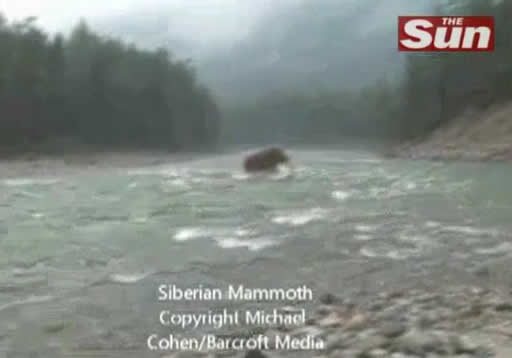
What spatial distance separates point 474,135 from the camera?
38031 millimetres

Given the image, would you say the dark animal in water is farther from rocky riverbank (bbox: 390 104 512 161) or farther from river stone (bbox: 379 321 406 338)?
river stone (bbox: 379 321 406 338)

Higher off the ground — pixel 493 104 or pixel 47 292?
pixel 493 104

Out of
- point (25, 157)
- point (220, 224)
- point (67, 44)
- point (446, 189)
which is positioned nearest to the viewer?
point (220, 224)

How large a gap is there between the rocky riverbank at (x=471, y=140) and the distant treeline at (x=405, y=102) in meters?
2.63

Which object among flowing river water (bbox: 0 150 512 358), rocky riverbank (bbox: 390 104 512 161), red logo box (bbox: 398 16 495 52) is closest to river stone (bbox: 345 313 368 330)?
flowing river water (bbox: 0 150 512 358)

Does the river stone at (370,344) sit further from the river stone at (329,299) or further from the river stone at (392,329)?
the river stone at (329,299)

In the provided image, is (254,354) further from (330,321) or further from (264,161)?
(264,161)

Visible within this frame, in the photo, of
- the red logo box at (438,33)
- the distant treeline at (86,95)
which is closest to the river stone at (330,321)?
the red logo box at (438,33)

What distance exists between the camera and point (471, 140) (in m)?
37.4

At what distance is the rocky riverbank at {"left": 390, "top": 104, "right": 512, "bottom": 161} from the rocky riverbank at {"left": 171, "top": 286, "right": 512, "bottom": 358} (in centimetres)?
2722

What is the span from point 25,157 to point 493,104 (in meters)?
32.3

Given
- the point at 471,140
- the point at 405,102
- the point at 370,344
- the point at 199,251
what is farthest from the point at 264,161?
the point at 405,102

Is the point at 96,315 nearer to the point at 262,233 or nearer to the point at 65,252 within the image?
the point at 65,252

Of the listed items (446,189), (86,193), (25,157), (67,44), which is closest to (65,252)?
(86,193)
